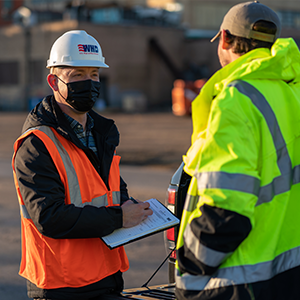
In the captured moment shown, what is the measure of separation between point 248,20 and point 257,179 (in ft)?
2.21

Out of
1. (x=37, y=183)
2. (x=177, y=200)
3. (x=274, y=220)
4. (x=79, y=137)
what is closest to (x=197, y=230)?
(x=274, y=220)

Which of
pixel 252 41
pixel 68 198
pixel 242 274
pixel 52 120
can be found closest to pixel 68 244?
pixel 68 198

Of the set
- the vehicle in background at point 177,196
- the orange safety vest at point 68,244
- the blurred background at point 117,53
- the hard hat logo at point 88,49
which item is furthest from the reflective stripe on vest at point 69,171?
the blurred background at point 117,53

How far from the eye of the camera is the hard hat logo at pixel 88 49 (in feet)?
8.39

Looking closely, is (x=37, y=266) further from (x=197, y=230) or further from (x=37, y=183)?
(x=197, y=230)

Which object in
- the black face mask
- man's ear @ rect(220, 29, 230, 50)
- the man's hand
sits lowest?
the man's hand

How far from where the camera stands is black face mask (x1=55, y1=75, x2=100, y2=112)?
2.60 meters

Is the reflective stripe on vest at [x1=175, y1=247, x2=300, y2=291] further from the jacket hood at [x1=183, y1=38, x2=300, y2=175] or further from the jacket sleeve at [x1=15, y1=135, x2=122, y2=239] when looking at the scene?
the jacket sleeve at [x1=15, y1=135, x2=122, y2=239]

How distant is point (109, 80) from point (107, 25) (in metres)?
4.45

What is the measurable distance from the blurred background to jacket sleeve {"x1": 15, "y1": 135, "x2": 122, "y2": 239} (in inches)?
1314

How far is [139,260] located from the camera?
17.7 ft

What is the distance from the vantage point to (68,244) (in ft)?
7.55

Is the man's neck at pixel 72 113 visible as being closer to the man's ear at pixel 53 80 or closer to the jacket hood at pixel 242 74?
the man's ear at pixel 53 80

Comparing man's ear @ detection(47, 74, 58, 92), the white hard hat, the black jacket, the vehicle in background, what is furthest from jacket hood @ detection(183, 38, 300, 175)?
the vehicle in background
